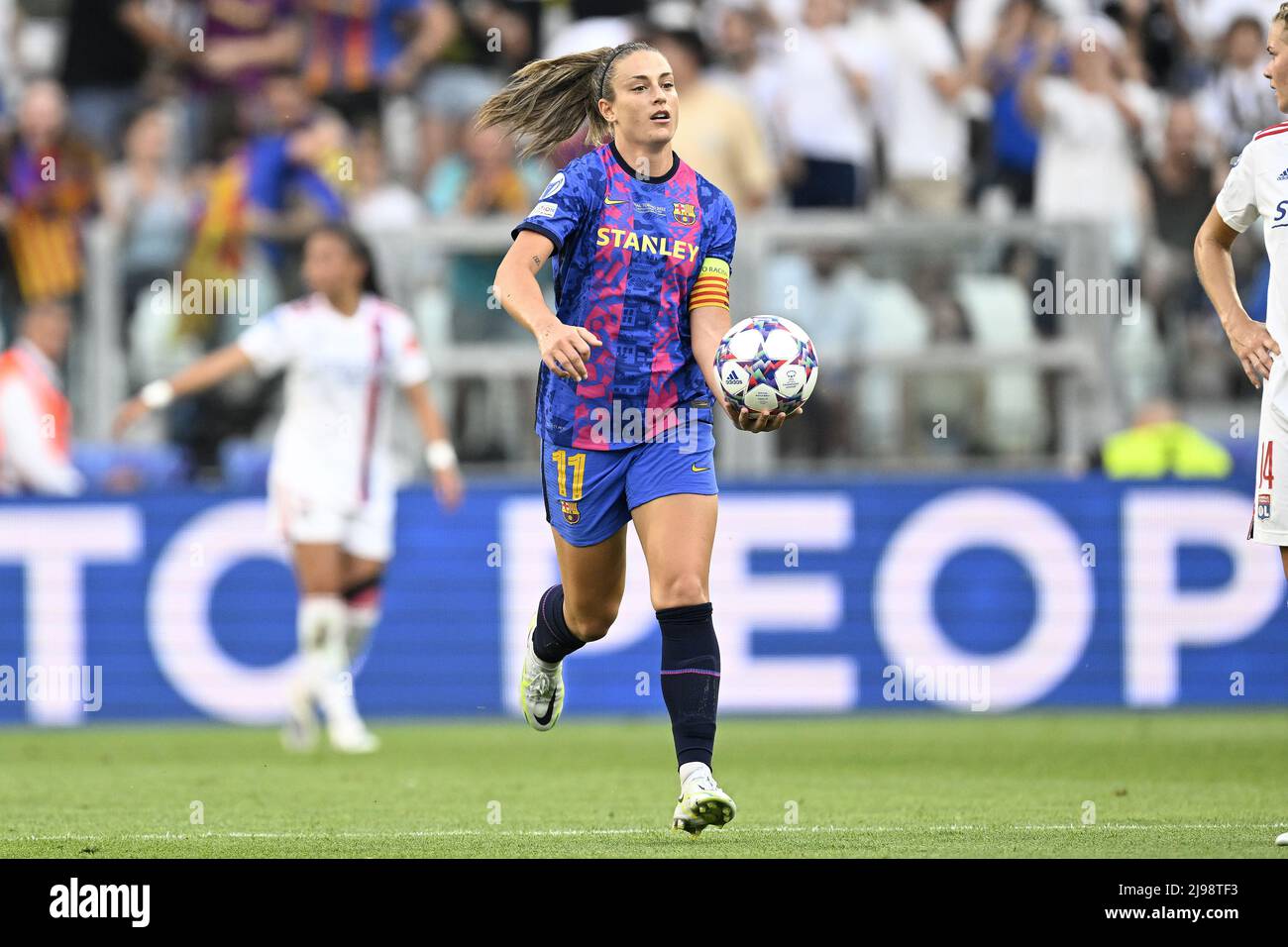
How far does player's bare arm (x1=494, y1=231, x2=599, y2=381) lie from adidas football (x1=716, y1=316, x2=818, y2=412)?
1.36 ft

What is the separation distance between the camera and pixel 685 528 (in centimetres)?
664

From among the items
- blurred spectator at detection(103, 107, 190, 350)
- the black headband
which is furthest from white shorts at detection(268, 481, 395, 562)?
the black headband

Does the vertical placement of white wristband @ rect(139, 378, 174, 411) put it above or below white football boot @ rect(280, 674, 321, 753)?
above

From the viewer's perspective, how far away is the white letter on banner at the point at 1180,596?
12242mm

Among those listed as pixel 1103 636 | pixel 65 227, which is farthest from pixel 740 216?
pixel 65 227

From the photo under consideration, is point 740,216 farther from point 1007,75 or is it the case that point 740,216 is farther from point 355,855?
point 355,855

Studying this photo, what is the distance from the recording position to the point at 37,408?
12.8 meters

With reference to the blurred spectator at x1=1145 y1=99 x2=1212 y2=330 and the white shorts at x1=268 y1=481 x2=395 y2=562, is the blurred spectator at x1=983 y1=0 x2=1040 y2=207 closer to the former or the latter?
the blurred spectator at x1=1145 y1=99 x2=1212 y2=330

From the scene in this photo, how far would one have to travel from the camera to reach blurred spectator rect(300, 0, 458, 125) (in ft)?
47.8

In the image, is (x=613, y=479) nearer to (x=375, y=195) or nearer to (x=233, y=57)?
(x=375, y=195)

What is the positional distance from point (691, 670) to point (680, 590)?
25 cm

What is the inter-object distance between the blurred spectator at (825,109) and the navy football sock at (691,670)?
7.49m

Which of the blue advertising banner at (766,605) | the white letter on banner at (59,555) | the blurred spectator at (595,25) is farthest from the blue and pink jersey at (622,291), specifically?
the blurred spectator at (595,25)

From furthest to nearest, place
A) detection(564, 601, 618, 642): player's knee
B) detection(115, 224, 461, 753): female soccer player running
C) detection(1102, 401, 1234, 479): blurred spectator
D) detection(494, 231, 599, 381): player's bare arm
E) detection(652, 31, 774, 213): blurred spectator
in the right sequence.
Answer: detection(652, 31, 774, 213): blurred spectator, detection(1102, 401, 1234, 479): blurred spectator, detection(115, 224, 461, 753): female soccer player running, detection(564, 601, 618, 642): player's knee, detection(494, 231, 599, 381): player's bare arm
